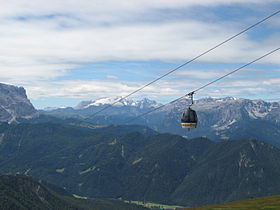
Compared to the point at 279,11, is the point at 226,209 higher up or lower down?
lower down

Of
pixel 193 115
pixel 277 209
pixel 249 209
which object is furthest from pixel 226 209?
pixel 193 115

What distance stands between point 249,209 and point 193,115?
81408mm

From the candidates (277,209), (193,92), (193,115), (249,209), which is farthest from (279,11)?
(249,209)

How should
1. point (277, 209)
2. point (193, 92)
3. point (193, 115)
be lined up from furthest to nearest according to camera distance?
1. point (277, 209)
2. point (193, 115)
3. point (193, 92)

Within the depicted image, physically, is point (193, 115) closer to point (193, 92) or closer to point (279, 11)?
point (193, 92)

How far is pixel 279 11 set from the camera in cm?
3816

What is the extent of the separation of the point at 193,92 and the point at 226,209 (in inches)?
3498

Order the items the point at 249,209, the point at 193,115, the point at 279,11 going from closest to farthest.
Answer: the point at 279,11, the point at 193,115, the point at 249,209

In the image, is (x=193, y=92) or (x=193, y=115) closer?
(x=193, y=92)

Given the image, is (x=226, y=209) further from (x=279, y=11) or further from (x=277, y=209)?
(x=279, y=11)

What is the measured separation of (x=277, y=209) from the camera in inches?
4161

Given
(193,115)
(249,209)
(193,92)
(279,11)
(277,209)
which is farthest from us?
(249,209)

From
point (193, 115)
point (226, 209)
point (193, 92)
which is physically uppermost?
point (193, 92)

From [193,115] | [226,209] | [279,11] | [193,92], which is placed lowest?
[226,209]
